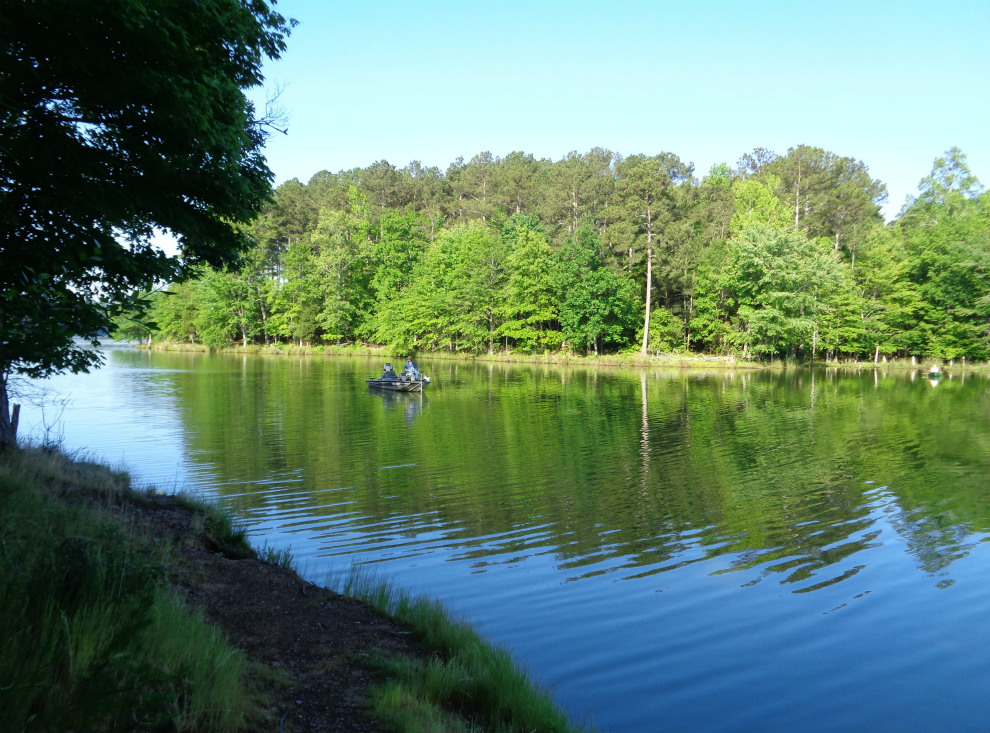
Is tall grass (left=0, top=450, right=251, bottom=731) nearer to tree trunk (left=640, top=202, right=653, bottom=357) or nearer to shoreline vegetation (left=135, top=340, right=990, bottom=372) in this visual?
shoreline vegetation (left=135, top=340, right=990, bottom=372)

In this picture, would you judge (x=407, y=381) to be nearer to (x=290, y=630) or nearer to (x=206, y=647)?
(x=290, y=630)

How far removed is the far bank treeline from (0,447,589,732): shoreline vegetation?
156 feet

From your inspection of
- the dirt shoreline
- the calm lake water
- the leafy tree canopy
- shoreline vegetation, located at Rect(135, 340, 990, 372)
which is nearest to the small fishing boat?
the calm lake water

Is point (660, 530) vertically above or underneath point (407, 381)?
underneath

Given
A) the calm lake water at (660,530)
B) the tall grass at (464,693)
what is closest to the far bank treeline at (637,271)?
the calm lake water at (660,530)

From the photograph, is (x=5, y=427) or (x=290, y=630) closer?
(x=290, y=630)

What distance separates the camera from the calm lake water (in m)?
6.46

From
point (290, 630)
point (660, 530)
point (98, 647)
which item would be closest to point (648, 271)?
point (660, 530)

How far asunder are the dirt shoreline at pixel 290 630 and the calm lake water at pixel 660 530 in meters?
1.41

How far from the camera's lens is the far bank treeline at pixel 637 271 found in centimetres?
5131

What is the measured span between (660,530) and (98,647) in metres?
9.07

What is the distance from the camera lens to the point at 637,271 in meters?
58.1

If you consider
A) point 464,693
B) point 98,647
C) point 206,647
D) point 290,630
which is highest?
point 98,647

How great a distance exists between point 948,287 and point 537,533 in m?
52.5
